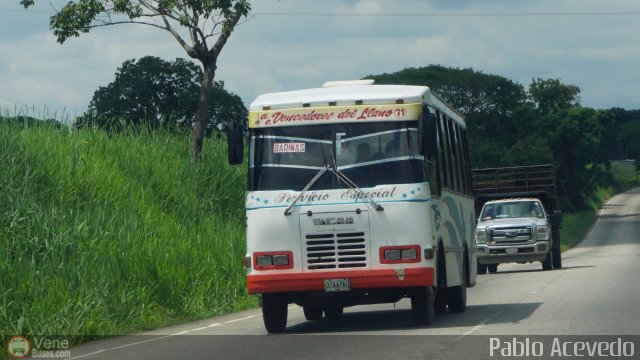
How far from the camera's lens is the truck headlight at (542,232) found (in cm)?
3384

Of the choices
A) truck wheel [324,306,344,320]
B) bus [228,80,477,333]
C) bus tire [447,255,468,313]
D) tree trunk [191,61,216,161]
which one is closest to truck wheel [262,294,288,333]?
bus [228,80,477,333]

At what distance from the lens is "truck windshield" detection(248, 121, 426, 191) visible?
1620 cm

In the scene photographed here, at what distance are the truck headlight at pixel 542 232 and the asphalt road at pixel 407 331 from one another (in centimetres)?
962

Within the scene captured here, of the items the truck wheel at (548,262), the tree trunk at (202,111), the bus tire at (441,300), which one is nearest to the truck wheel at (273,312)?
the bus tire at (441,300)

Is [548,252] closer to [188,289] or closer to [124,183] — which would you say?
[124,183]

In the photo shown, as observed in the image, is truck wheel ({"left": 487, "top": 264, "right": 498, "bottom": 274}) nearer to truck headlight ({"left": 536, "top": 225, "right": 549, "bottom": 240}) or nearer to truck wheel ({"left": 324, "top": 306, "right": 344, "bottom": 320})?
truck headlight ({"left": 536, "top": 225, "right": 549, "bottom": 240})

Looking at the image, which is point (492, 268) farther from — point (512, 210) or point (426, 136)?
point (426, 136)

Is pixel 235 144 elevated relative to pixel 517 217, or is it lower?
elevated

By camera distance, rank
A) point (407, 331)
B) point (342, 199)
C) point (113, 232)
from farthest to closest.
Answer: point (113, 232)
point (342, 199)
point (407, 331)

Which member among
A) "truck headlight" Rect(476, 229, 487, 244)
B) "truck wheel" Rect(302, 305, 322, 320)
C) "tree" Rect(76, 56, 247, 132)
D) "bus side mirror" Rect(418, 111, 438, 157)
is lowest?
"truck wheel" Rect(302, 305, 322, 320)

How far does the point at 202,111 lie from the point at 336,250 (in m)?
16.9

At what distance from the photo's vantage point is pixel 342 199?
52.9ft

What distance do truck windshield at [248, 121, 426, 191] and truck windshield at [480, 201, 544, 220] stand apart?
1894cm

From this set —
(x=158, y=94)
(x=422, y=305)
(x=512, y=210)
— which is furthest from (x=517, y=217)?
(x=158, y=94)
